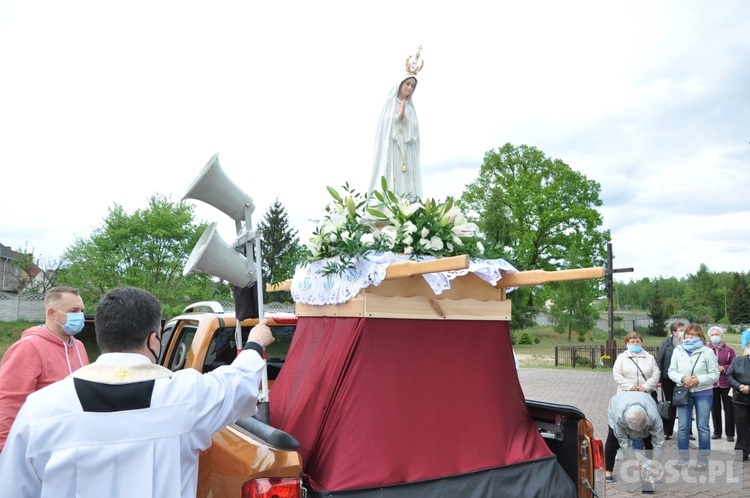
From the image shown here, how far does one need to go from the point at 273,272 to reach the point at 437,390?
61.5 inches

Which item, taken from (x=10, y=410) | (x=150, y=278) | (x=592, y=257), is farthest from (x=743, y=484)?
(x=592, y=257)

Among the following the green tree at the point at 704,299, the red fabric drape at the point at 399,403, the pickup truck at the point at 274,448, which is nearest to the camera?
the pickup truck at the point at 274,448

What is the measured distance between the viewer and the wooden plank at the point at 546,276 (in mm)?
3195

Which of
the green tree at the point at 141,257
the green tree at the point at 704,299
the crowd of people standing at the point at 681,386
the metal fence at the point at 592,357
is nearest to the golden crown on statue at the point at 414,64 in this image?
the crowd of people standing at the point at 681,386

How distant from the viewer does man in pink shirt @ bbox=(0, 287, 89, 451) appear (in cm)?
328

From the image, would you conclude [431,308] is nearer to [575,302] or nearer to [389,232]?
[389,232]

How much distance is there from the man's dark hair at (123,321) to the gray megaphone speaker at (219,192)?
Answer: 128cm

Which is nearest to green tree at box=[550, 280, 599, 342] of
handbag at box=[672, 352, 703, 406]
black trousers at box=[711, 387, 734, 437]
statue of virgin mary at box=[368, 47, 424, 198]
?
black trousers at box=[711, 387, 734, 437]

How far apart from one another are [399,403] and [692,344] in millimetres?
6501

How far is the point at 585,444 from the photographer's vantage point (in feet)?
11.6

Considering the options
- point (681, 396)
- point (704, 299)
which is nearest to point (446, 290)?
point (681, 396)

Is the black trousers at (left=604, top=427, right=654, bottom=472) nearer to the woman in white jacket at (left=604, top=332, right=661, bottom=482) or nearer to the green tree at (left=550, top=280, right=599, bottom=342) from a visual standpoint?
the woman in white jacket at (left=604, top=332, right=661, bottom=482)

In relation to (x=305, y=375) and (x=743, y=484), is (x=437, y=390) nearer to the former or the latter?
(x=305, y=375)

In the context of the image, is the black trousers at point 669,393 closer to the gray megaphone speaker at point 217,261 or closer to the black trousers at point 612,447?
the black trousers at point 612,447
